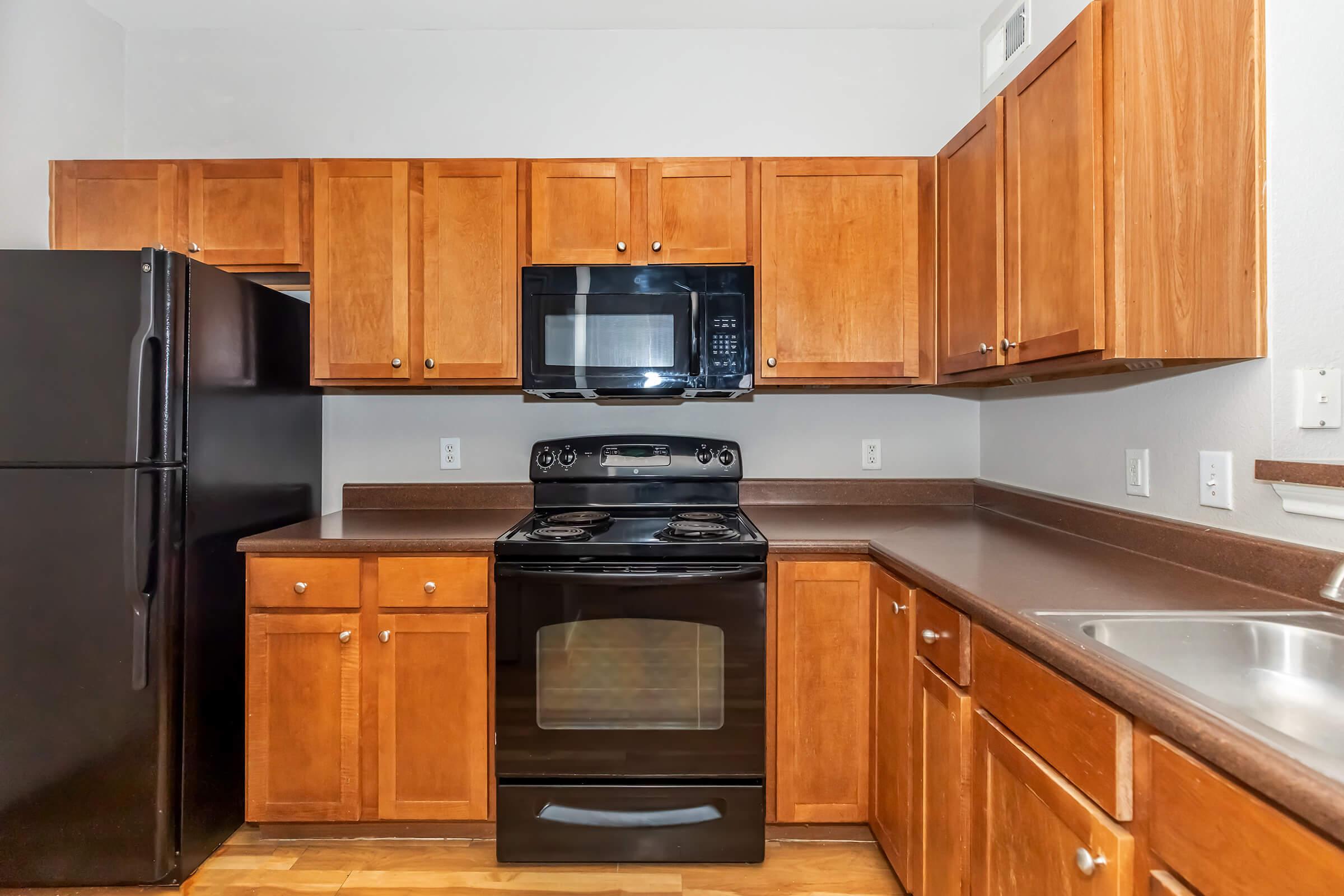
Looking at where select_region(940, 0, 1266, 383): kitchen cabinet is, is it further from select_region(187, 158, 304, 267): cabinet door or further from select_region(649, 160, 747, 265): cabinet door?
select_region(187, 158, 304, 267): cabinet door

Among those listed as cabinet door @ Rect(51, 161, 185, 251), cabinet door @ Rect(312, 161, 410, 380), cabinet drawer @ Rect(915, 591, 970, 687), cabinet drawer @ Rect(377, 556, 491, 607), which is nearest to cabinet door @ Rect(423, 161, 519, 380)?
cabinet door @ Rect(312, 161, 410, 380)

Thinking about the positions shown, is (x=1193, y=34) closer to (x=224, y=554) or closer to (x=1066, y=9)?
(x=1066, y=9)

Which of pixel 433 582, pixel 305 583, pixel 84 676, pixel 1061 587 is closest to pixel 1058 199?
pixel 1061 587

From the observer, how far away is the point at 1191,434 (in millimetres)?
1451

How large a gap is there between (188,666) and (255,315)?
1015mm

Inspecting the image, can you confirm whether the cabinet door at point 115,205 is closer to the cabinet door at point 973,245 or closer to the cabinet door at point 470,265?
the cabinet door at point 470,265

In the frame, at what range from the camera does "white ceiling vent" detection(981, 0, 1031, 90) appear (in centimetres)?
212

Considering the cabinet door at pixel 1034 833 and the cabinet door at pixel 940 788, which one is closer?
the cabinet door at pixel 1034 833

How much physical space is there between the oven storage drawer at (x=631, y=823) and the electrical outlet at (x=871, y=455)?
1.19m

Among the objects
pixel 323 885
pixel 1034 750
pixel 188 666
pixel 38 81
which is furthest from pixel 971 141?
pixel 38 81

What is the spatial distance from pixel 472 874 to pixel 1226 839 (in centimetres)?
172

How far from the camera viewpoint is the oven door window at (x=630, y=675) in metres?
1.78

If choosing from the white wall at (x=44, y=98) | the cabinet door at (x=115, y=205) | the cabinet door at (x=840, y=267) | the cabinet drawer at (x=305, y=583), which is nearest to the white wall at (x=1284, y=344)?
the cabinet door at (x=840, y=267)

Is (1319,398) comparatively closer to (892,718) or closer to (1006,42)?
(892,718)
